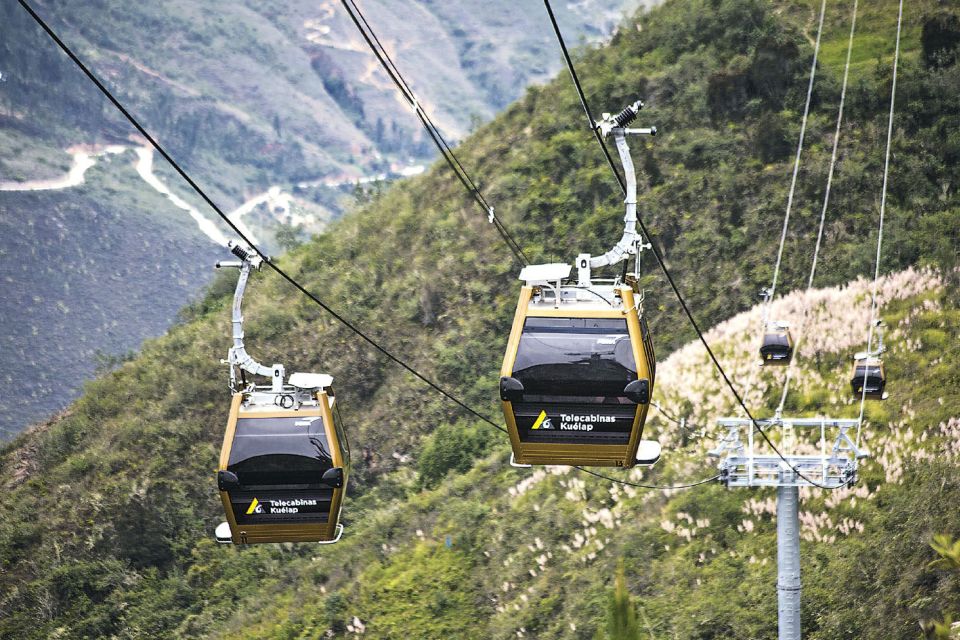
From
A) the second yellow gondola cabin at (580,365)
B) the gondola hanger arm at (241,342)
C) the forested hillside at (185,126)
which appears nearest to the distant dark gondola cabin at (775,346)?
the second yellow gondola cabin at (580,365)

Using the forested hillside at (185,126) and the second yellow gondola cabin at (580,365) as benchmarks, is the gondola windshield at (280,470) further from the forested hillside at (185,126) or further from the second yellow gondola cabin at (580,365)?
the forested hillside at (185,126)

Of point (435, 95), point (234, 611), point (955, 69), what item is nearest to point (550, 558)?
point (234, 611)

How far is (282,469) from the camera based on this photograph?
15570mm

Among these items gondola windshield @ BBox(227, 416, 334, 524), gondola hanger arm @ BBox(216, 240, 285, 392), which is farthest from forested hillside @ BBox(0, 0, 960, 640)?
gondola hanger arm @ BBox(216, 240, 285, 392)

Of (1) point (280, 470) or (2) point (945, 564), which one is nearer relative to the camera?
(1) point (280, 470)

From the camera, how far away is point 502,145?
42.9m

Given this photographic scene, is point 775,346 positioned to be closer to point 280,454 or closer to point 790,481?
point 790,481

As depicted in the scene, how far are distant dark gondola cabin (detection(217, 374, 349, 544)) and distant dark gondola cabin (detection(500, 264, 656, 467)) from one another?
306 centimetres

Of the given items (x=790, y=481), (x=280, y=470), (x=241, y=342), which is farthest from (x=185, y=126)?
(x=280, y=470)

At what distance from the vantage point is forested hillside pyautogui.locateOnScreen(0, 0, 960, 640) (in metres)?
23.4

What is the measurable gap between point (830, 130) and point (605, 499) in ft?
47.9

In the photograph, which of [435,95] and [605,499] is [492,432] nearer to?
[605,499]

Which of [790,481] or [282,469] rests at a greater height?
[790,481]

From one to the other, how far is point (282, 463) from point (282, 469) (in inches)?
3.1
